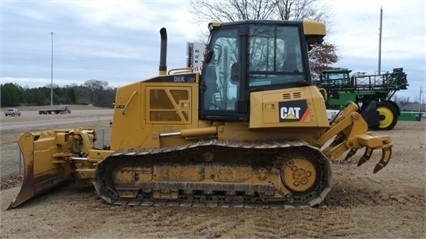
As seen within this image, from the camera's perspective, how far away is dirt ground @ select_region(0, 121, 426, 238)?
614 cm

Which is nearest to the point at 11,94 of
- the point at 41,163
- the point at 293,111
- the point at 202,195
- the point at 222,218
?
the point at 41,163

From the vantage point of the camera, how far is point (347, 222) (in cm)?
659

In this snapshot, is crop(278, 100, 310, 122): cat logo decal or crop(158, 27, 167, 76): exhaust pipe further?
crop(158, 27, 167, 76): exhaust pipe

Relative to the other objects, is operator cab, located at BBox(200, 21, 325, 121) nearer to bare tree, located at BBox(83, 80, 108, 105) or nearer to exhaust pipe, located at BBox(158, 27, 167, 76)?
exhaust pipe, located at BBox(158, 27, 167, 76)

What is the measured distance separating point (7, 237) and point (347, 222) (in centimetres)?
426

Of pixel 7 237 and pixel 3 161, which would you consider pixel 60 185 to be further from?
pixel 3 161

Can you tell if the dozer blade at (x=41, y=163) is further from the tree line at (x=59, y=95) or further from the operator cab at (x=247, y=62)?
the tree line at (x=59, y=95)

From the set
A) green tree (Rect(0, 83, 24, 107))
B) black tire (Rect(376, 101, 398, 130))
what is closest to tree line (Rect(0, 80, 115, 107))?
green tree (Rect(0, 83, 24, 107))

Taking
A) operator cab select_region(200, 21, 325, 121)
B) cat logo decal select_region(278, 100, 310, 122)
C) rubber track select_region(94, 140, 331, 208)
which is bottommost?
rubber track select_region(94, 140, 331, 208)

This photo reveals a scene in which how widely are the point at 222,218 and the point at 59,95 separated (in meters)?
117

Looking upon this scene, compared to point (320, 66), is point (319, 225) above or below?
below

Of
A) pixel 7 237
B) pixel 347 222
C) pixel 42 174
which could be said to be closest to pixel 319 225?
pixel 347 222

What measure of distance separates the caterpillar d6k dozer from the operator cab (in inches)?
0.6

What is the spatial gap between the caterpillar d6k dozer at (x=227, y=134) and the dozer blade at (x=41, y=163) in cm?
2
